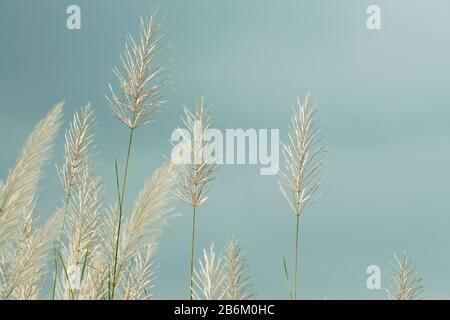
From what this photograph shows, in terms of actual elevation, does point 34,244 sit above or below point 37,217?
below

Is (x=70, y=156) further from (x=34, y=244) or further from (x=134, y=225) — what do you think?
(x=134, y=225)

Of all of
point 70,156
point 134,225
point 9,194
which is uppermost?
point 70,156
